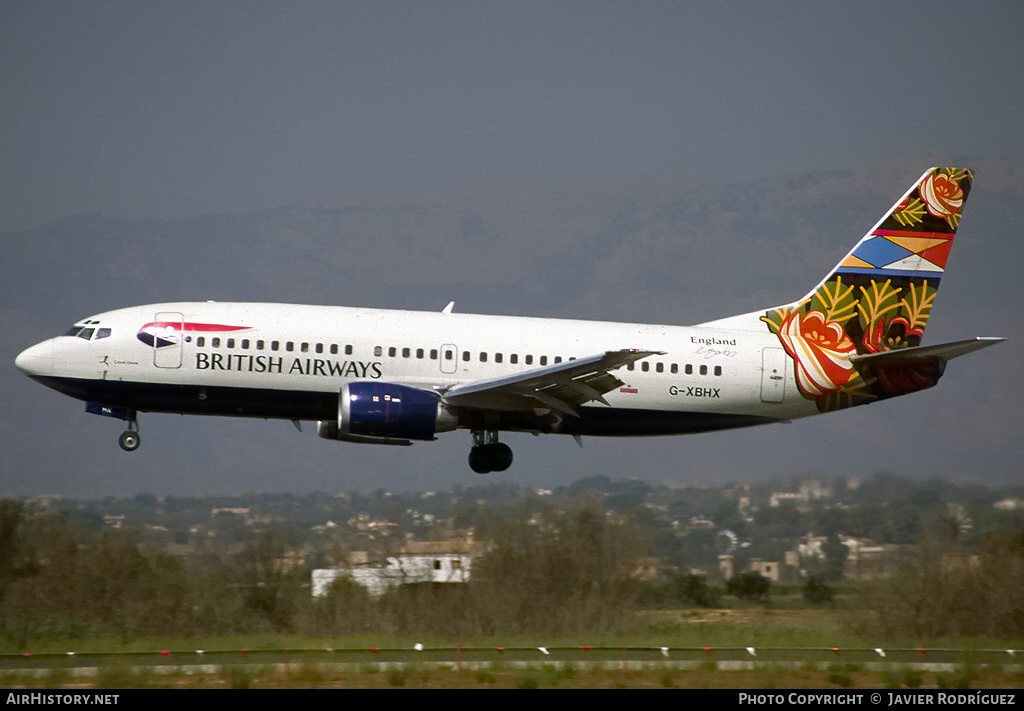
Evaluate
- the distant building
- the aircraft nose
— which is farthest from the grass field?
the aircraft nose

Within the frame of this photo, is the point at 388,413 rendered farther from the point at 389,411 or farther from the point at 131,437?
the point at 131,437

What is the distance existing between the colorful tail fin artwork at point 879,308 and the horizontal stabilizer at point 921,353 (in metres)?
0.05

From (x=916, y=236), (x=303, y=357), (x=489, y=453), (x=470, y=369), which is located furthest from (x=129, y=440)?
(x=916, y=236)

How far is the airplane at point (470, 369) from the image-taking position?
28516 millimetres

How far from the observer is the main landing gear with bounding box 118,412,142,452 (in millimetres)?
30016

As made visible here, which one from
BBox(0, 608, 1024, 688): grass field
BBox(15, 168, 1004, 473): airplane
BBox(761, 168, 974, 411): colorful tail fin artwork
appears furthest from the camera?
BBox(761, 168, 974, 411): colorful tail fin artwork

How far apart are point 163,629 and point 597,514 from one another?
12024mm

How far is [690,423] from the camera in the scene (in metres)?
30.5

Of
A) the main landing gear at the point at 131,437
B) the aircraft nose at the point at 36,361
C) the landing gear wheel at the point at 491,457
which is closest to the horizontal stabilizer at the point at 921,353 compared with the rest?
the landing gear wheel at the point at 491,457

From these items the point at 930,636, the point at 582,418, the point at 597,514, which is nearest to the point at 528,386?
the point at 582,418

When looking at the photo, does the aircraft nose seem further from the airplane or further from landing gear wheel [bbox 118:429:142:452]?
landing gear wheel [bbox 118:429:142:452]

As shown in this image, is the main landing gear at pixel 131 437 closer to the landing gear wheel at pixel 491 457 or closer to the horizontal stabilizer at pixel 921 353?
the landing gear wheel at pixel 491 457

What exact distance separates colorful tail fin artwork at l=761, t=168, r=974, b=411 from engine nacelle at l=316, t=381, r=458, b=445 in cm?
946

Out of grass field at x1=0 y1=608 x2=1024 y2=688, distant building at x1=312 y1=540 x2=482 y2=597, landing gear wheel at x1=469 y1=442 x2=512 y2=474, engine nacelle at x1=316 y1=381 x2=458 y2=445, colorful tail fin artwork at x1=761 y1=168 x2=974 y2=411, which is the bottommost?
grass field at x1=0 y1=608 x2=1024 y2=688
